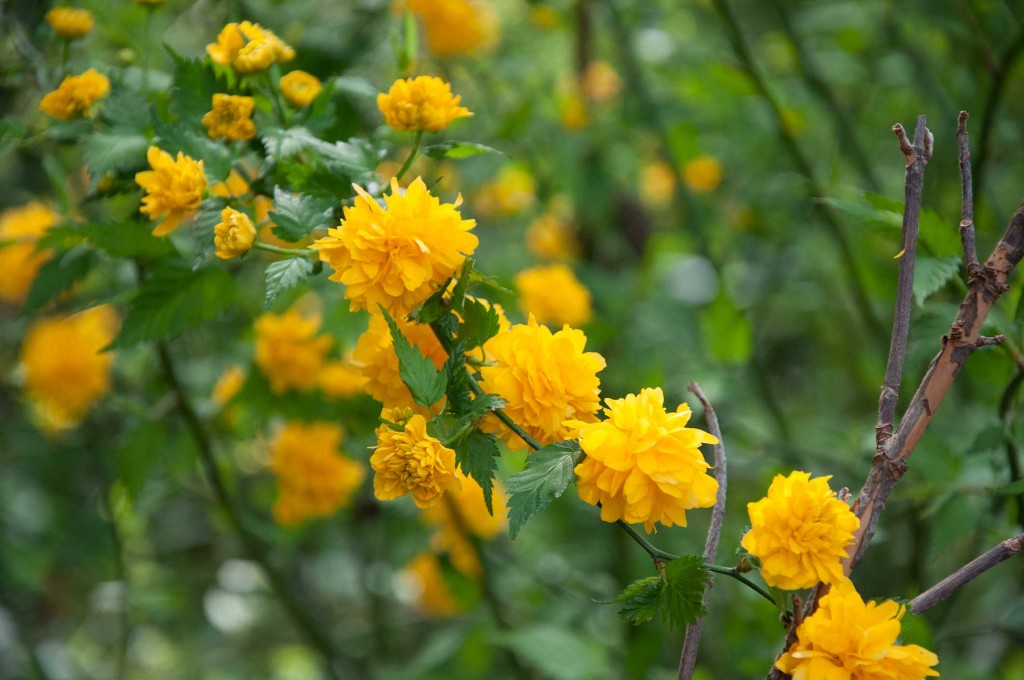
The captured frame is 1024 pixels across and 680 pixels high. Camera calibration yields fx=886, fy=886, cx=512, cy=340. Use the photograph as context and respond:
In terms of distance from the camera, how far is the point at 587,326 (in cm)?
109

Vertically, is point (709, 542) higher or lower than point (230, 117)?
lower

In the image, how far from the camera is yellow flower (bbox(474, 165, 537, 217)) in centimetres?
170

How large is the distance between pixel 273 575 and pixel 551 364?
810mm

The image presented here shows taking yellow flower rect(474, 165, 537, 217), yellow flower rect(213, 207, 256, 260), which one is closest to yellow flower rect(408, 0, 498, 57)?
yellow flower rect(474, 165, 537, 217)

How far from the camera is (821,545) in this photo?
1.59ft

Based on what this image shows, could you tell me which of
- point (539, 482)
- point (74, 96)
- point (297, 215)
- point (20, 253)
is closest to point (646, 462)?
point (539, 482)

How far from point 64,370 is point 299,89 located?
827 mm

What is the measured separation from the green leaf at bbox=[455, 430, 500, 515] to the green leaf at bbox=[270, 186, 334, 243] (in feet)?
0.60

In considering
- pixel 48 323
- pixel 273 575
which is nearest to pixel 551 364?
pixel 273 575

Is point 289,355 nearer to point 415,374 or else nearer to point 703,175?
point 415,374

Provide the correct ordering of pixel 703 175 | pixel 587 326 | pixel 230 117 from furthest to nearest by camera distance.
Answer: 1. pixel 703 175
2. pixel 587 326
3. pixel 230 117

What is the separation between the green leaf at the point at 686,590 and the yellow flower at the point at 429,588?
3.03 ft

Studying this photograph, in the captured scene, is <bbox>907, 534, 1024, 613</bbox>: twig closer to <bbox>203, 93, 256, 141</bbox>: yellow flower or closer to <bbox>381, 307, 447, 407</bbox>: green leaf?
<bbox>381, 307, 447, 407</bbox>: green leaf

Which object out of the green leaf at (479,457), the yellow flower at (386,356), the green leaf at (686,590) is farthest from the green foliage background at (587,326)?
the green leaf at (686,590)
